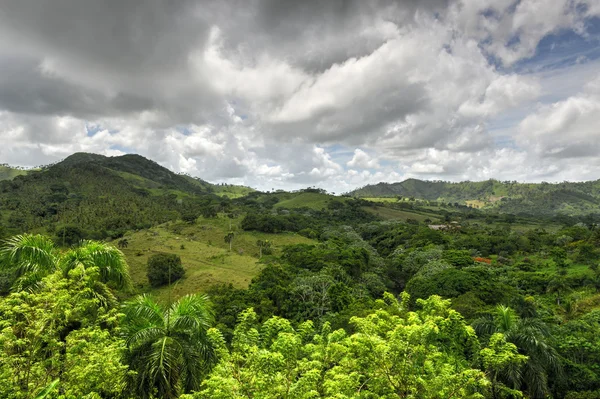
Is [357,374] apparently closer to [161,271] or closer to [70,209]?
[161,271]

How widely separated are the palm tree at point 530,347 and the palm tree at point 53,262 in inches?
933

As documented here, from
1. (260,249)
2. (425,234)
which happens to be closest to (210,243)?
(260,249)

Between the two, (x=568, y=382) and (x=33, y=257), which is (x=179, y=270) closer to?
(x=33, y=257)

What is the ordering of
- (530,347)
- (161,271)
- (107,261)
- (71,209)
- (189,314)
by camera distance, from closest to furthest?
(189,314) → (107,261) → (530,347) → (161,271) → (71,209)

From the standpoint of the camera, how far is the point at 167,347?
11375 mm

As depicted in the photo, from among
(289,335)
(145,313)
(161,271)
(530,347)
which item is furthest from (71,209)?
(530,347)

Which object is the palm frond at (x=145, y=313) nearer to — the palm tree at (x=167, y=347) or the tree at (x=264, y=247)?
the palm tree at (x=167, y=347)

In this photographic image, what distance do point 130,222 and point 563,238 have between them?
5636 inches

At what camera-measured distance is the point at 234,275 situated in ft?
247

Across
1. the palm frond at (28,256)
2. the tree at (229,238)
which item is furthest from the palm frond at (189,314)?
the tree at (229,238)

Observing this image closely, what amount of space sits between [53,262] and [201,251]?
3333 inches

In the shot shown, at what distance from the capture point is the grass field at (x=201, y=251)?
237 feet

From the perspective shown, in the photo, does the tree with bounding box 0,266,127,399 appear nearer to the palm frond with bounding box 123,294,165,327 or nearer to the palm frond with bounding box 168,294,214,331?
the palm frond with bounding box 123,294,165,327

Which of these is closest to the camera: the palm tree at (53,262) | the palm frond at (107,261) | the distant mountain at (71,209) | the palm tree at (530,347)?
the palm tree at (53,262)
